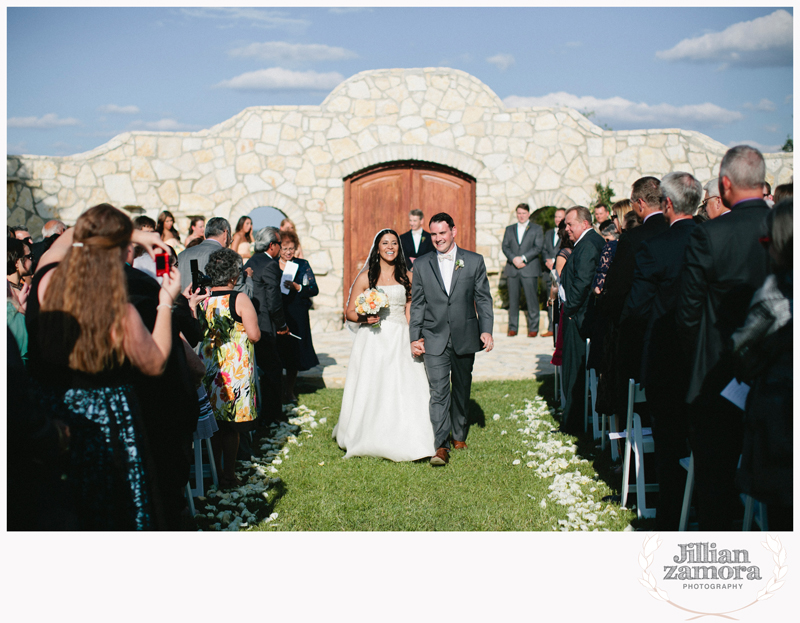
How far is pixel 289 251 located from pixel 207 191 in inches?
247

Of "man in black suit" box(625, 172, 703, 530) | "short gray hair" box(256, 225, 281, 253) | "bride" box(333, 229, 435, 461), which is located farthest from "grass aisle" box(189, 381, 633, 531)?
"short gray hair" box(256, 225, 281, 253)

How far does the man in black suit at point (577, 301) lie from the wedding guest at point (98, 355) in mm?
3641

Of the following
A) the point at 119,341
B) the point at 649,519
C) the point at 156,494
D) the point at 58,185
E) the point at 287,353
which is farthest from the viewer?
the point at 58,185

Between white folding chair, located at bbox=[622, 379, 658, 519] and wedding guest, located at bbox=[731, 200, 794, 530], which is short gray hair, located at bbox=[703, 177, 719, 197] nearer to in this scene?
white folding chair, located at bbox=[622, 379, 658, 519]

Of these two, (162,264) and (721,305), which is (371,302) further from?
(721,305)

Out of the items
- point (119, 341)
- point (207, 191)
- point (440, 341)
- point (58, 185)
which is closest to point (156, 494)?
point (119, 341)

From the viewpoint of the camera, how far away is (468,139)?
12688 mm

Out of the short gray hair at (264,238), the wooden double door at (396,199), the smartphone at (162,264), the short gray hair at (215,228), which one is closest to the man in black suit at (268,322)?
the short gray hair at (264,238)

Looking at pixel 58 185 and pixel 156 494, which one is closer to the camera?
pixel 156 494

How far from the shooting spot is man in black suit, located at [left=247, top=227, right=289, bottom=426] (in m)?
6.20

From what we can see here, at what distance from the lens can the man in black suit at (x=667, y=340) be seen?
3.50 meters

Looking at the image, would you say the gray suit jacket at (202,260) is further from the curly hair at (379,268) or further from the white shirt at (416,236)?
the white shirt at (416,236)

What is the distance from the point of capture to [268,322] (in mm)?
6262

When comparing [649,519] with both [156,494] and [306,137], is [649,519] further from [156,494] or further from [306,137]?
[306,137]
